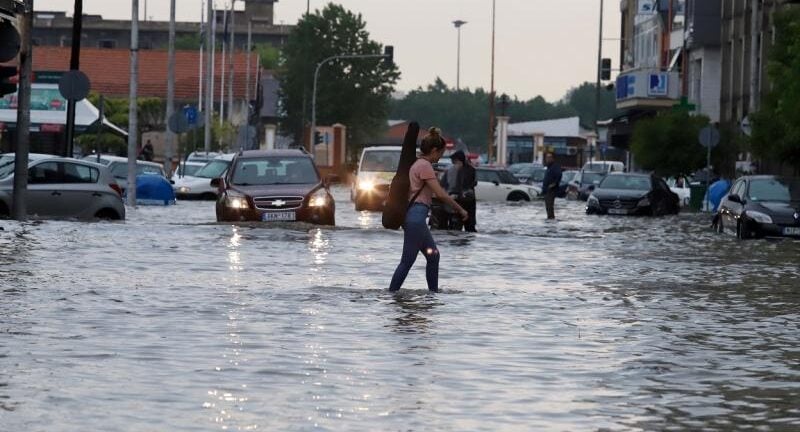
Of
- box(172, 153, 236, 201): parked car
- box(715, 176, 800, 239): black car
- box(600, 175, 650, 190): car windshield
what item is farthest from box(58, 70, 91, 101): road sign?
box(600, 175, 650, 190): car windshield

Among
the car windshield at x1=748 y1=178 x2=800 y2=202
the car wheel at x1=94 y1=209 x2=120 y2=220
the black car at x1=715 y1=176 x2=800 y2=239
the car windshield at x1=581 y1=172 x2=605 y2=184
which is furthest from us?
the car windshield at x1=581 y1=172 x2=605 y2=184

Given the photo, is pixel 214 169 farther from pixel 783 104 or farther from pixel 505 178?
pixel 783 104

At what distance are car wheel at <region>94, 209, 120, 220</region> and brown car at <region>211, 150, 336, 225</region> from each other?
182 centimetres

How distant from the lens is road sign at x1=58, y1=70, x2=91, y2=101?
141ft

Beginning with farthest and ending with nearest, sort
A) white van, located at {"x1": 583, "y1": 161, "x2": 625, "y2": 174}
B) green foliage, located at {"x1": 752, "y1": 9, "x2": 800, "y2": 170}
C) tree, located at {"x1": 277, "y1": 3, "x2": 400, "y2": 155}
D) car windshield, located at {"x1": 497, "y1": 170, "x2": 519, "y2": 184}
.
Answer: tree, located at {"x1": 277, "y1": 3, "x2": 400, "y2": 155}, white van, located at {"x1": 583, "y1": 161, "x2": 625, "y2": 174}, car windshield, located at {"x1": 497, "y1": 170, "x2": 519, "y2": 184}, green foliage, located at {"x1": 752, "y1": 9, "x2": 800, "y2": 170}

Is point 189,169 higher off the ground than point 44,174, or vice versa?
point 44,174

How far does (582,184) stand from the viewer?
259ft

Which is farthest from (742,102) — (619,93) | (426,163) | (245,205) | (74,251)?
(426,163)

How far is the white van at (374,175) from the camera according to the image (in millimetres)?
50531

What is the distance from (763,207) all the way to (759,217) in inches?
17.3

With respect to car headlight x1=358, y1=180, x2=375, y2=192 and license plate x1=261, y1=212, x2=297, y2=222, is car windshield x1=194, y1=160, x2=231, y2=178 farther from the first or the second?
license plate x1=261, y1=212, x2=297, y2=222

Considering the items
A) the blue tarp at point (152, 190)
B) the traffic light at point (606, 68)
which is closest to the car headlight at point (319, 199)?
the blue tarp at point (152, 190)

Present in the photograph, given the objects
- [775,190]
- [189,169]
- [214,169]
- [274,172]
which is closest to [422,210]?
[274,172]

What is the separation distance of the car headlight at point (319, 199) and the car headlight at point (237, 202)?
3.50 feet
